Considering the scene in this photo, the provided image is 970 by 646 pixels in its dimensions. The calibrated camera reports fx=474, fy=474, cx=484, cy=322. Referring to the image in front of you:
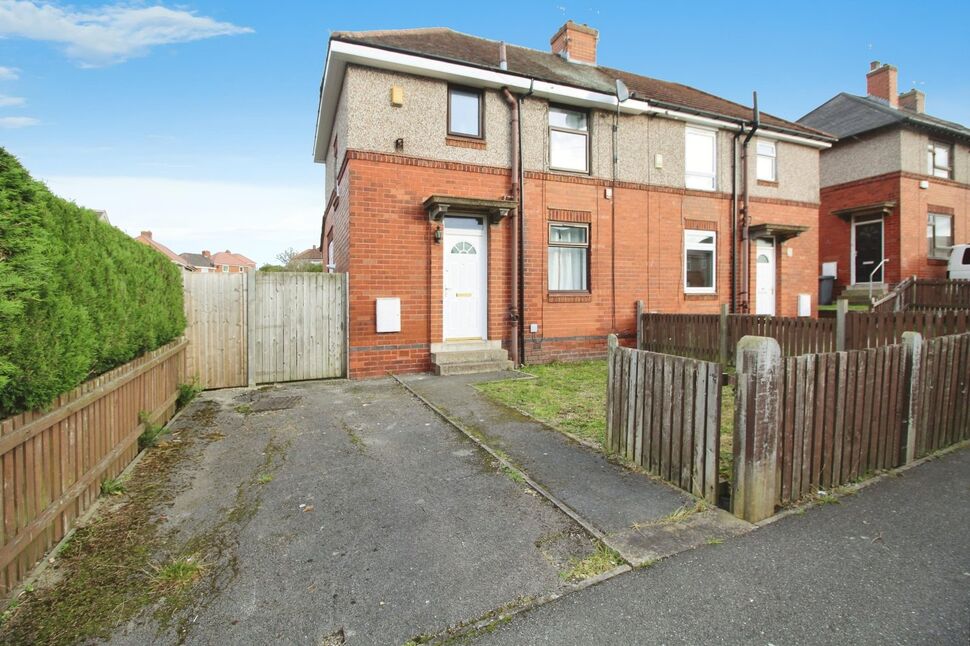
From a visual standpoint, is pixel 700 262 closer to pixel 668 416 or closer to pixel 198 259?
pixel 668 416

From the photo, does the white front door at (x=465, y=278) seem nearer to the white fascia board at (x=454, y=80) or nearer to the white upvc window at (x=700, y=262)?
the white fascia board at (x=454, y=80)

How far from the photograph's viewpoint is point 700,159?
12.4 meters

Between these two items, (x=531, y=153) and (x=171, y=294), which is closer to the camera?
(x=171, y=294)

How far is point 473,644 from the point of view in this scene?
6.96 ft

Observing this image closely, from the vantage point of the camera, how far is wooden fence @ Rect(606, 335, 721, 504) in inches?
133

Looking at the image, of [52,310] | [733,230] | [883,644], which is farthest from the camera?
[733,230]

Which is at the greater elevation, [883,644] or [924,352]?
[924,352]

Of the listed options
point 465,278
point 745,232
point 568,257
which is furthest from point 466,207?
point 745,232

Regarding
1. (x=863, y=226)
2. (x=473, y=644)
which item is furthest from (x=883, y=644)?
(x=863, y=226)

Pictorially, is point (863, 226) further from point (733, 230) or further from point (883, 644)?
point (883, 644)

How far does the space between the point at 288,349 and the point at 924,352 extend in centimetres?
859

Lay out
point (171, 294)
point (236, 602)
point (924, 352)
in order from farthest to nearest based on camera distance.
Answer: point (171, 294) < point (924, 352) < point (236, 602)

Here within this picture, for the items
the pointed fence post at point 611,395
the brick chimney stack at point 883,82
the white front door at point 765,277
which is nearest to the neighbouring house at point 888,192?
the brick chimney stack at point 883,82

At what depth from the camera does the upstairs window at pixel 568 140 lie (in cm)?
1066
